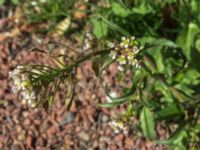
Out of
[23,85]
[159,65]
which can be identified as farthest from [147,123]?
[23,85]

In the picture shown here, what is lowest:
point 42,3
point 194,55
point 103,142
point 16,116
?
point 103,142

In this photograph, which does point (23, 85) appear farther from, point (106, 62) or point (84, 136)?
point (84, 136)

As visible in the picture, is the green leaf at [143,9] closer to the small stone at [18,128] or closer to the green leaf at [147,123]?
the green leaf at [147,123]

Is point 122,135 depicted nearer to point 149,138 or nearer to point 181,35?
point 149,138

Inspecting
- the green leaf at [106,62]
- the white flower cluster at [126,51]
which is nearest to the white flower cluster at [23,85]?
the white flower cluster at [126,51]

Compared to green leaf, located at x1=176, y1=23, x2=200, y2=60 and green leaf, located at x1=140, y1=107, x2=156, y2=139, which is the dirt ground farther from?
green leaf, located at x1=176, y1=23, x2=200, y2=60

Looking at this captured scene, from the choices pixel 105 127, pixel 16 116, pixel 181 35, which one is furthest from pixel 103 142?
pixel 181 35
